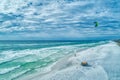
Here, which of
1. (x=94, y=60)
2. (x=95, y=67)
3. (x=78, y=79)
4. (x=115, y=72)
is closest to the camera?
(x=78, y=79)

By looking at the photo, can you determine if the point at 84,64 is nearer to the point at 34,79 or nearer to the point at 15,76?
the point at 34,79

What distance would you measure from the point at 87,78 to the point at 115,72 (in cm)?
142

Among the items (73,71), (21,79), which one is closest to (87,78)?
(73,71)

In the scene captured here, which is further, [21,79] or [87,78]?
[21,79]

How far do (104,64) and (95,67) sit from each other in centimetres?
75

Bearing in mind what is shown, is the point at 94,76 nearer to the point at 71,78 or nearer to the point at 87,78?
the point at 87,78

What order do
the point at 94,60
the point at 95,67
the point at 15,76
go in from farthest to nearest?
the point at 94,60, the point at 15,76, the point at 95,67

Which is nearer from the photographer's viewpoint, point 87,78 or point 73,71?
point 87,78

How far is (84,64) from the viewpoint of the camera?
11938 mm

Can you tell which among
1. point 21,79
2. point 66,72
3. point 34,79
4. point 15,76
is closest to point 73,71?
point 66,72

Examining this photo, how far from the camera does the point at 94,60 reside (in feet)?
43.1

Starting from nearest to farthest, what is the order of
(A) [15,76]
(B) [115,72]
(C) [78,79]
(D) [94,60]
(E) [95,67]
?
1. (C) [78,79]
2. (B) [115,72]
3. (E) [95,67]
4. (A) [15,76]
5. (D) [94,60]

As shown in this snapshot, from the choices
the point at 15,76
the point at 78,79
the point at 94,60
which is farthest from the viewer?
the point at 94,60

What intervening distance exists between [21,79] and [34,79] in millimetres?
1079
